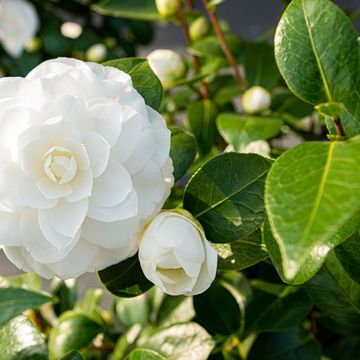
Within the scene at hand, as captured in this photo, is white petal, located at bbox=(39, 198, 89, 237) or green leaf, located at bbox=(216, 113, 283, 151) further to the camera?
green leaf, located at bbox=(216, 113, 283, 151)

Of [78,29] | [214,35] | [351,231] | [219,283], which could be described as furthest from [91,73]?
[78,29]

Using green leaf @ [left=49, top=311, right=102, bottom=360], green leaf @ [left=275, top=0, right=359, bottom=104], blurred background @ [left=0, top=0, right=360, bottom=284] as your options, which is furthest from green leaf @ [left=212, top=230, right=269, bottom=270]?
blurred background @ [left=0, top=0, right=360, bottom=284]

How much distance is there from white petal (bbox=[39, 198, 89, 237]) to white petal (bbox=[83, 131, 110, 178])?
2cm

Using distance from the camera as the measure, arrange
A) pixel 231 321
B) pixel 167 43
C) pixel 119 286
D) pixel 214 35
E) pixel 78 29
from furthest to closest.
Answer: pixel 167 43 < pixel 78 29 < pixel 214 35 < pixel 231 321 < pixel 119 286

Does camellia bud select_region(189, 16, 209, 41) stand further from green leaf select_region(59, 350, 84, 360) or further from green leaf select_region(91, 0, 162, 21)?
green leaf select_region(59, 350, 84, 360)

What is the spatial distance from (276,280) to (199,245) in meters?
0.25

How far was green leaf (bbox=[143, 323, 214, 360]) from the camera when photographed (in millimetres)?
524

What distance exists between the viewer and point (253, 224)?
0.43 m

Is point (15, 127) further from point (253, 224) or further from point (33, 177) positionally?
point (253, 224)

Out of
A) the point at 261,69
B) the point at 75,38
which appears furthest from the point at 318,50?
the point at 75,38

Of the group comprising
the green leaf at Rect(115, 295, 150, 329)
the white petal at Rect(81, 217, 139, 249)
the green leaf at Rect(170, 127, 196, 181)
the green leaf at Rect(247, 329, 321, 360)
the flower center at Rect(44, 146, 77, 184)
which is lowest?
the green leaf at Rect(115, 295, 150, 329)

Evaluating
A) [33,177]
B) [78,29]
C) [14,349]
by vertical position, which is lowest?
[78,29]

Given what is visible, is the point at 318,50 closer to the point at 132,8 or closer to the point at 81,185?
the point at 81,185

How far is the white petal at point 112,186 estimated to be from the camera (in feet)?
1.26
